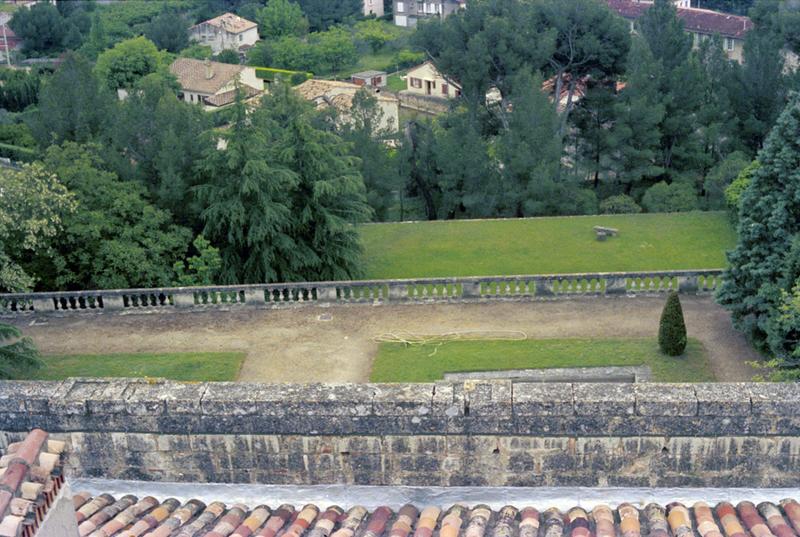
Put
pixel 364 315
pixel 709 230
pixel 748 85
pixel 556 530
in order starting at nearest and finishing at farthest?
pixel 556 530 → pixel 364 315 → pixel 709 230 → pixel 748 85

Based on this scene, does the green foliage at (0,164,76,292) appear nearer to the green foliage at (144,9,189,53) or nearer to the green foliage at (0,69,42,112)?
the green foliage at (0,69,42,112)

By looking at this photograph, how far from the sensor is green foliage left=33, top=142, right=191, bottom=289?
3122 cm

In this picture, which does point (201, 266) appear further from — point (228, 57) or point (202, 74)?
point (228, 57)

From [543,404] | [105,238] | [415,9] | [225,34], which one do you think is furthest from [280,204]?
[415,9]

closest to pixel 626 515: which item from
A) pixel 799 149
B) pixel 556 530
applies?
pixel 556 530

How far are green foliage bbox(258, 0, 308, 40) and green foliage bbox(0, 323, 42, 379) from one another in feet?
323

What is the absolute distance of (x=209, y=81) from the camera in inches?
3553

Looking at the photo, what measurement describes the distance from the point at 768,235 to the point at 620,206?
77.9 ft

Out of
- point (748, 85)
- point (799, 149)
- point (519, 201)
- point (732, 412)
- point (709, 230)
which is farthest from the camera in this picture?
point (748, 85)

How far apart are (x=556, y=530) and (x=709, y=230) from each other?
2976cm

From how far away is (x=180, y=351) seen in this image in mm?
26109

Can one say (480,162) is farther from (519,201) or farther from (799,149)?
(799,149)

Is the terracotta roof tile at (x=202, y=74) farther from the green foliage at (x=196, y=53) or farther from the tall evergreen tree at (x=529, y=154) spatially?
the tall evergreen tree at (x=529, y=154)

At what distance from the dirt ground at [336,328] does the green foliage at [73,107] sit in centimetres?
1613
